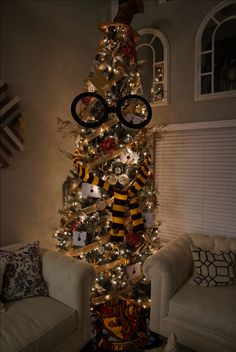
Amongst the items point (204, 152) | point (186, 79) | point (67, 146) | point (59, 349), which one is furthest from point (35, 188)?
point (186, 79)

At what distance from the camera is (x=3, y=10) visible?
2361 millimetres

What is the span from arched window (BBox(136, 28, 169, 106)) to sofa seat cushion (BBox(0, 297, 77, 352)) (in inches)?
96.4

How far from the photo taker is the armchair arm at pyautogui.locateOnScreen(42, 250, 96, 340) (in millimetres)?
1892

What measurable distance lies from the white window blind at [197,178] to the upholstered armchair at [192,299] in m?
0.41

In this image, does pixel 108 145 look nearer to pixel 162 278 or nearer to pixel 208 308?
pixel 162 278

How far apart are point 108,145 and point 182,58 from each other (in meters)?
1.53

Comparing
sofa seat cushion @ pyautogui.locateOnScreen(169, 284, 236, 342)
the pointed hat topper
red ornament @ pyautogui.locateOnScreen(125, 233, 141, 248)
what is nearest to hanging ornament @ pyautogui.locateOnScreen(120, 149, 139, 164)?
the pointed hat topper

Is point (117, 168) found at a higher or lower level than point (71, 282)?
higher

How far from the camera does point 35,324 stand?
1.64m

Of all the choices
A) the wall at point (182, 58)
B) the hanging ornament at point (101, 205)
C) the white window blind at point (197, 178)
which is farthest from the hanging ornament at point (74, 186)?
the wall at point (182, 58)

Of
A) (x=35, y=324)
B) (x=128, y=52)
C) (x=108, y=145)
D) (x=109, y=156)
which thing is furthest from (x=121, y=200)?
(x=128, y=52)

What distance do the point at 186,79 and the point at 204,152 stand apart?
889 millimetres

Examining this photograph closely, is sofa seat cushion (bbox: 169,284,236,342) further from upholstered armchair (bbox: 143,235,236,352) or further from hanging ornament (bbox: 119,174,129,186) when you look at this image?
hanging ornament (bbox: 119,174,129,186)

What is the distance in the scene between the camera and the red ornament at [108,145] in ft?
7.42
